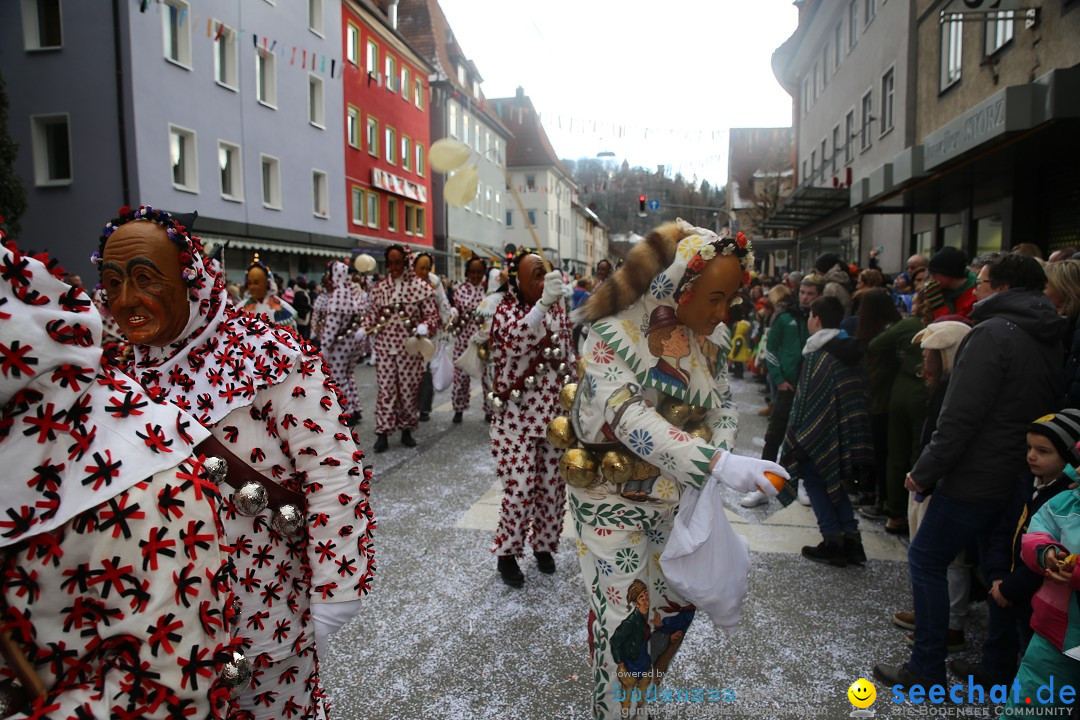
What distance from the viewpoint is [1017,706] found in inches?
88.9

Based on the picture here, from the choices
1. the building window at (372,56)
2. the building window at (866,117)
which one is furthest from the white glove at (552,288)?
the building window at (372,56)

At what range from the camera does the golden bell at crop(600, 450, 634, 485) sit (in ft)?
7.80

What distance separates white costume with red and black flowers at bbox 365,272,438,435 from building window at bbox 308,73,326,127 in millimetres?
17269

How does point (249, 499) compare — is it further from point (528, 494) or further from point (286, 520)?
point (528, 494)

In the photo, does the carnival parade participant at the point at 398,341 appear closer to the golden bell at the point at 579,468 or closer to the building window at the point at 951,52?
the golden bell at the point at 579,468

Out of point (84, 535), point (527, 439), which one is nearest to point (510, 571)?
point (527, 439)

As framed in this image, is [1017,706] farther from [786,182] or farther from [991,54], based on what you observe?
[786,182]

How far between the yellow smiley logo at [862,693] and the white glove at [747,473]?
151cm

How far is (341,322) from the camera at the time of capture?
26.8 ft

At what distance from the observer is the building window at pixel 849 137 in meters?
18.6

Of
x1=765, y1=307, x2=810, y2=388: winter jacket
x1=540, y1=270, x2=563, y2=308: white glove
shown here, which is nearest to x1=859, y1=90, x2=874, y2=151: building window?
x1=765, y1=307, x2=810, y2=388: winter jacket

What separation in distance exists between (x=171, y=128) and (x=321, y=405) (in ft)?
58.3

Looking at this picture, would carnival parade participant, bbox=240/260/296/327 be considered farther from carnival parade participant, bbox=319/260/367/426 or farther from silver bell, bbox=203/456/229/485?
silver bell, bbox=203/456/229/485

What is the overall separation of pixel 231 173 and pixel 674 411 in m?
19.4
